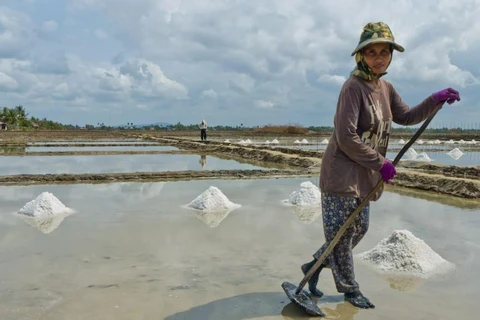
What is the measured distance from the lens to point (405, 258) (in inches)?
120

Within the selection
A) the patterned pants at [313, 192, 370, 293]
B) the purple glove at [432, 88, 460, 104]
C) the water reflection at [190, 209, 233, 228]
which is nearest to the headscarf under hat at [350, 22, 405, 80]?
the purple glove at [432, 88, 460, 104]

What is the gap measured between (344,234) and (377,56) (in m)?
0.88

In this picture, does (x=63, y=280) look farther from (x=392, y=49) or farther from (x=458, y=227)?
(x=458, y=227)

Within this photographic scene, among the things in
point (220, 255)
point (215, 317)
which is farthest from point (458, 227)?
point (215, 317)

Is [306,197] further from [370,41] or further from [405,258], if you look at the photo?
[370,41]

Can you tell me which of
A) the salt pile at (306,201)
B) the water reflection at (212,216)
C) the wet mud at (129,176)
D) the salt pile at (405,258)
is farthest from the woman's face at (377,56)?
the wet mud at (129,176)

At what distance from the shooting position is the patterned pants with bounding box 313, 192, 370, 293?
2299mm

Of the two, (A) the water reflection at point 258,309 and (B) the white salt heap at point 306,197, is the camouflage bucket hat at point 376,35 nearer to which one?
(A) the water reflection at point 258,309

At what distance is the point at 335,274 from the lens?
2.37 m

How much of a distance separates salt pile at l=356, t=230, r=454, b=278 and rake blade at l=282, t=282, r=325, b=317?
2.73 feet

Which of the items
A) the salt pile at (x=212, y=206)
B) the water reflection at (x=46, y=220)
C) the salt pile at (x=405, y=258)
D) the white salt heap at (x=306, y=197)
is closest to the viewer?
the salt pile at (x=405, y=258)

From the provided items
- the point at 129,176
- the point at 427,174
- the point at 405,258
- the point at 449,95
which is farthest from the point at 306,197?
the point at 129,176

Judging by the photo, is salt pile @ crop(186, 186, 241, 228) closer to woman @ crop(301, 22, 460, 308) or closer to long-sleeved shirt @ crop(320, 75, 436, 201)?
woman @ crop(301, 22, 460, 308)

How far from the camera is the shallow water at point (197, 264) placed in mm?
2357
